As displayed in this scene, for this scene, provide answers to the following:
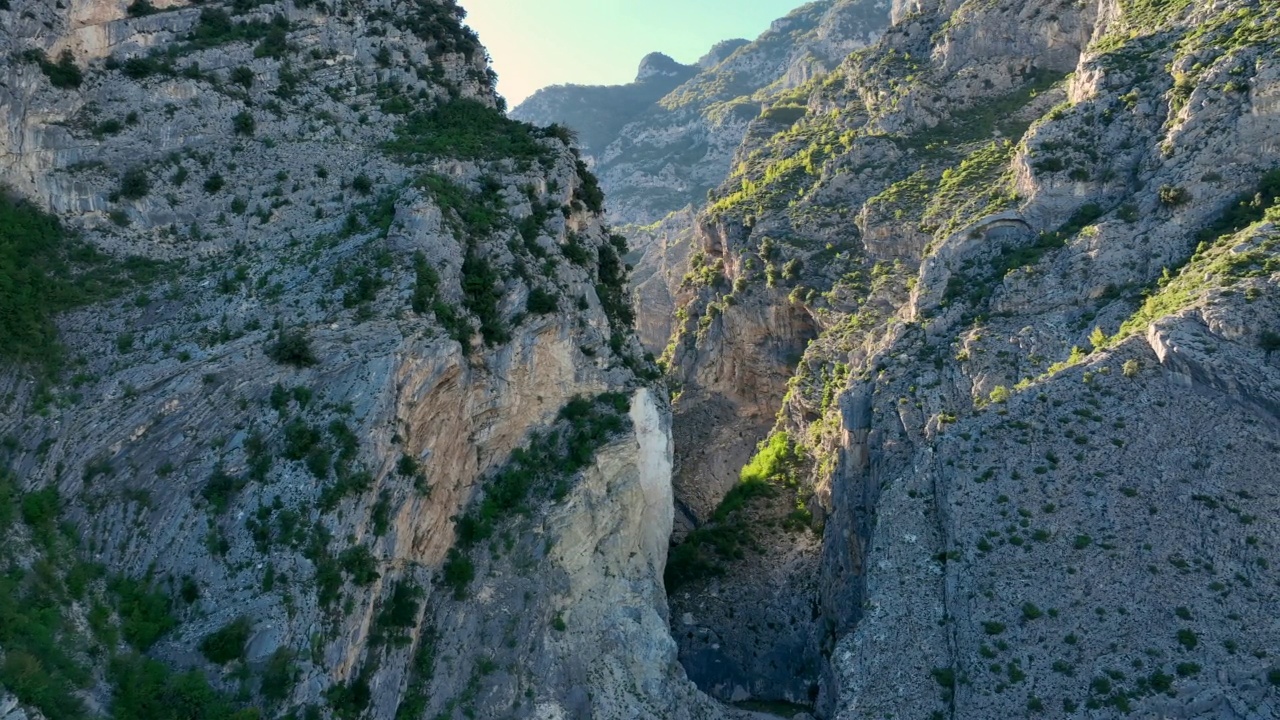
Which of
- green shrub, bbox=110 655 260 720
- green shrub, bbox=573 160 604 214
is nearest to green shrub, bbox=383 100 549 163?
green shrub, bbox=573 160 604 214

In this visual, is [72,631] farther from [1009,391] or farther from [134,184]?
[1009,391]

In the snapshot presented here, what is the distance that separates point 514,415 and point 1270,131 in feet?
125

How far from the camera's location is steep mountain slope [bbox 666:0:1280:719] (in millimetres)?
31562

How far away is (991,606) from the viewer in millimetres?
33344

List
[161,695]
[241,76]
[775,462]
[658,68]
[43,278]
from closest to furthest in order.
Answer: [161,695], [43,278], [241,76], [775,462], [658,68]

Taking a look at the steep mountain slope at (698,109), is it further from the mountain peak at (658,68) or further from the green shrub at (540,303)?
the green shrub at (540,303)

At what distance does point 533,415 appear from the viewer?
38.2 meters

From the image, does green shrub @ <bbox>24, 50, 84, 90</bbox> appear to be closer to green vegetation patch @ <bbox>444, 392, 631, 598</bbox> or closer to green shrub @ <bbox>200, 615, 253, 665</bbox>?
green vegetation patch @ <bbox>444, 392, 631, 598</bbox>

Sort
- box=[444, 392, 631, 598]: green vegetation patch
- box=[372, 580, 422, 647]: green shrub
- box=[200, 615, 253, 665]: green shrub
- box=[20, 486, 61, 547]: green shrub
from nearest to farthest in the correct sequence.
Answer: box=[200, 615, 253, 665]: green shrub → box=[20, 486, 61, 547]: green shrub → box=[372, 580, 422, 647]: green shrub → box=[444, 392, 631, 598]: green vegetation patch

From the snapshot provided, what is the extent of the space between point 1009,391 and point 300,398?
31.5 m

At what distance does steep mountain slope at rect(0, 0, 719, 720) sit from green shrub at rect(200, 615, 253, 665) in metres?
0.09

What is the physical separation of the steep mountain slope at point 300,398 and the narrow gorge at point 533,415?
15cm

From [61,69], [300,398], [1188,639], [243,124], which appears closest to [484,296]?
[300,398]

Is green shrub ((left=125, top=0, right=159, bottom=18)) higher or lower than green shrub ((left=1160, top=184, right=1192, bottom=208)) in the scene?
higher
